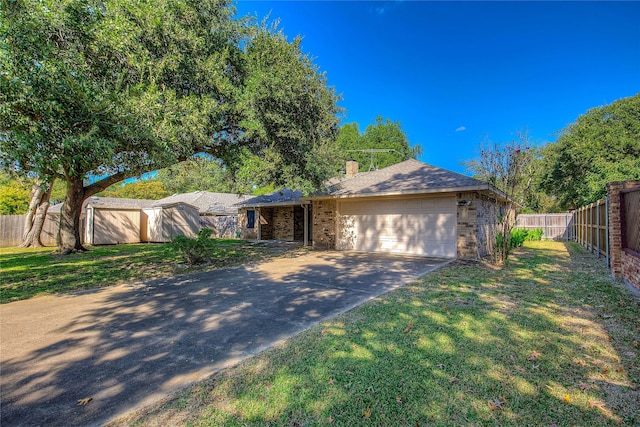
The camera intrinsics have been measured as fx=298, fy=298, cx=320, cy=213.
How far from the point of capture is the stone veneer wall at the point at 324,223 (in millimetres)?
14039

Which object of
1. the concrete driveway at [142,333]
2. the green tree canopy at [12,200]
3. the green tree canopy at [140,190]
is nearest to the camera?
the concrete driveway at [142,333]

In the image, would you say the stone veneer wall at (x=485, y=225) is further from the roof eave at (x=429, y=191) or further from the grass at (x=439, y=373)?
the grass at (x=439, y=373)

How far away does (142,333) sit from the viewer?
4.07m

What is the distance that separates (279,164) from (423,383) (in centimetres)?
856

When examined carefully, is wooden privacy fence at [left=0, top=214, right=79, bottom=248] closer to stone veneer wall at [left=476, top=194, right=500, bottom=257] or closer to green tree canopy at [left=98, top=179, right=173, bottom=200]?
stone veneer wall at [left=476, top=194, right=500, bottom=257]

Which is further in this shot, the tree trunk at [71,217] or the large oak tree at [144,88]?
the tree trunk at [71,217]

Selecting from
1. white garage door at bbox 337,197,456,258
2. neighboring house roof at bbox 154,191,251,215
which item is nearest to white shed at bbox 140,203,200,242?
neighboring house roof at bbox 154,191,251,215

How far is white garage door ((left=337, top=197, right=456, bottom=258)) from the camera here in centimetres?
1079

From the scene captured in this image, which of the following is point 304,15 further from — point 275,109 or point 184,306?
point 184,306

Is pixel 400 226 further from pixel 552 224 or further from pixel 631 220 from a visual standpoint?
pixel 552 224

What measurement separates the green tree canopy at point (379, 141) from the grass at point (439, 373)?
112 ft

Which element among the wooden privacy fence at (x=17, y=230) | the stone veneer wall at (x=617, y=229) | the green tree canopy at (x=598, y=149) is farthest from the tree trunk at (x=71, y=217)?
the green tree canopy at (x=598, y=149)

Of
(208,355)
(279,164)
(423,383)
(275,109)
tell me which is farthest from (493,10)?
(208,355)

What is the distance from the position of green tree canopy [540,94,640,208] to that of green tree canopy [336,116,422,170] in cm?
1813
